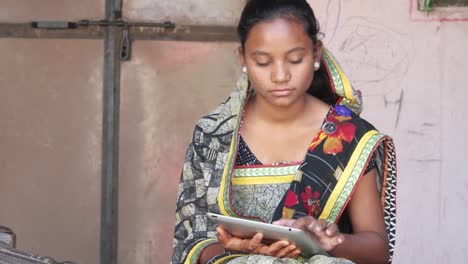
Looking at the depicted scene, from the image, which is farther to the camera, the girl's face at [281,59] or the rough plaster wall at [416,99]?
the rough plaster wall at [416,99]

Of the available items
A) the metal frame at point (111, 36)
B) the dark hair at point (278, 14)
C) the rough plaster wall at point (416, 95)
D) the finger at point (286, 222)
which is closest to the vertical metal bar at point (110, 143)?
the metal frame at point (111, 36)

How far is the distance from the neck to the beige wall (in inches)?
80.1

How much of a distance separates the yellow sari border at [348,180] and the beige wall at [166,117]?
2184 millimetres

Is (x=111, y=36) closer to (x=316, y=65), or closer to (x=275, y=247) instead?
(x=316, y=65)

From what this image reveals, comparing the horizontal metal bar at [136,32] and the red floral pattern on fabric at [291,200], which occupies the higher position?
the red floral pattern on fabric at [291,200]

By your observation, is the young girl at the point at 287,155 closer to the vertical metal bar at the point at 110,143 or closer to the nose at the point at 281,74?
the nose at the point at 281,74

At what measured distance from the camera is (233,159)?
295 cm

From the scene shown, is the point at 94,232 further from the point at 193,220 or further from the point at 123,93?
the point at 193,220

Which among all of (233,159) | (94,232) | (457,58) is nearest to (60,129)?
(94,232)

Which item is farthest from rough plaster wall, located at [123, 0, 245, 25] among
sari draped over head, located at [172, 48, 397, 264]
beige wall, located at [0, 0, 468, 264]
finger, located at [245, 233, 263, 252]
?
finger, located at [245, 233, 263, 252]

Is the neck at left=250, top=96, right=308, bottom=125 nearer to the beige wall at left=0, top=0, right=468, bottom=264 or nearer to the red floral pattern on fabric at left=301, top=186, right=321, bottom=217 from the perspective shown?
the red floral pattern on fabric at left=301, top=186, right=321, bottom=217

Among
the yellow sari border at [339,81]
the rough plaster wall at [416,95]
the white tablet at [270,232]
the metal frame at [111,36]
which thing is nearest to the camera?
the white tablet at [270,232]

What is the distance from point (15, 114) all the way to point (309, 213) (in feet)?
9.24

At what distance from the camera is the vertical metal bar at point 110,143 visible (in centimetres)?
514
